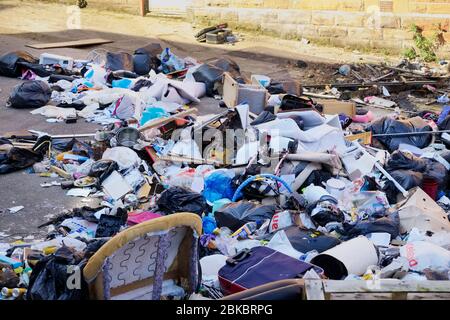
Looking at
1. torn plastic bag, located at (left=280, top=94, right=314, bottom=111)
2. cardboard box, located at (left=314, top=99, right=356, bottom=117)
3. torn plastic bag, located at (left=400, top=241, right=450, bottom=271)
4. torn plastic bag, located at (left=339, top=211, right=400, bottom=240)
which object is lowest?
torn plastic bag, located at (left=339, top=211, right=400, bottom=240)

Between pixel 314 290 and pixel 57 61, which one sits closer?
pixel 314 290

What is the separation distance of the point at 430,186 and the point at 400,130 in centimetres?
140

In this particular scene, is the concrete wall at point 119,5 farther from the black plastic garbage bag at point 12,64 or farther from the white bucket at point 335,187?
the white bucket at point 335,187

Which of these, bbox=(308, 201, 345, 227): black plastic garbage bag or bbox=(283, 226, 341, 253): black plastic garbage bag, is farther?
bbox=(308, 201, 345, 227): black plastic garbage bag

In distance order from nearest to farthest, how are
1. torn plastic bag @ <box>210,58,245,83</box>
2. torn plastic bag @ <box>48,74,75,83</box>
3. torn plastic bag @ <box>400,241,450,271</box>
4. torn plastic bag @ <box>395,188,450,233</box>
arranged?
torn plastic bag @ <box>400,241,450,271</box> < torn plastic bag @ <box>395,188,450,233</box> < torn plastic bag @ <box>48,74,75,83</box> < torn plastic bag @ <box>210,58,245,83</box>

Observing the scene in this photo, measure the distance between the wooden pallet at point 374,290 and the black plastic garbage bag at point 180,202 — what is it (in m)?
2.93

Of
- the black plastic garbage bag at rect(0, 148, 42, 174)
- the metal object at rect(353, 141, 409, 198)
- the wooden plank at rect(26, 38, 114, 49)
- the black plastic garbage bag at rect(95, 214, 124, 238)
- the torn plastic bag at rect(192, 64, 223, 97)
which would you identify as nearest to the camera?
the black plastic garbage bag at rect(95, 214, 124, 238)

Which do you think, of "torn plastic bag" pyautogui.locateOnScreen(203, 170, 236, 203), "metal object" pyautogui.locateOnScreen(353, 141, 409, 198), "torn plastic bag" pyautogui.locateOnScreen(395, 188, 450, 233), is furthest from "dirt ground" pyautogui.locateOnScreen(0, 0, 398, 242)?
"torn plastic bag" pyautogui.locateOnScreen(395, 188, 450, 233)

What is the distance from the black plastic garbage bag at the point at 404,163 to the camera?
6.84 metres

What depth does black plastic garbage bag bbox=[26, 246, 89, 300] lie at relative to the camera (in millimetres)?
3795

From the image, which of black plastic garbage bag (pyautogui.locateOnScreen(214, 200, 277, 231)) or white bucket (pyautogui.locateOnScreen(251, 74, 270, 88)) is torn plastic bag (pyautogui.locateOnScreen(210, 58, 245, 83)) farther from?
black plastic garbage bag (pyautogui.locateOnScreen(214, 200, 277, 231))

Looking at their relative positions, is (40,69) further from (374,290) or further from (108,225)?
(374,290)

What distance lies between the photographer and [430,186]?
671cm

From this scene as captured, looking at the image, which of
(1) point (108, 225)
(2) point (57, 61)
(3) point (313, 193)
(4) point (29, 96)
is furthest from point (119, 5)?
(1) point (108, 225)
